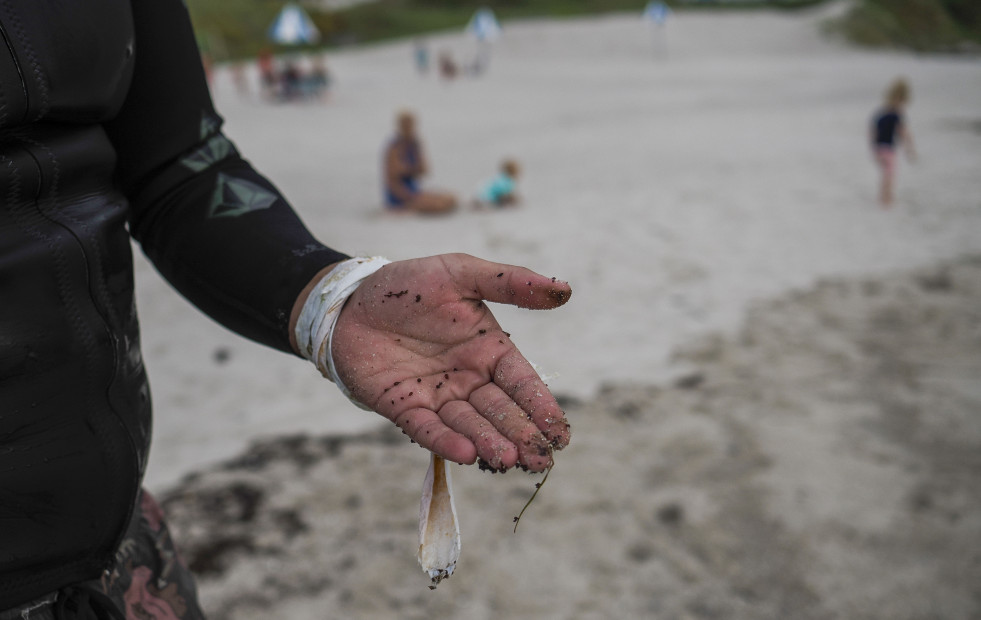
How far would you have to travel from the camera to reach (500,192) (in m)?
8.20

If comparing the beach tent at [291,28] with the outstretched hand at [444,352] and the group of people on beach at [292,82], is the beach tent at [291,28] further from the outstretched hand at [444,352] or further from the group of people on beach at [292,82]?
the outstretched hand at [444,352]

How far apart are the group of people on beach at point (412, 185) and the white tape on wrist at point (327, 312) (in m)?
7.04

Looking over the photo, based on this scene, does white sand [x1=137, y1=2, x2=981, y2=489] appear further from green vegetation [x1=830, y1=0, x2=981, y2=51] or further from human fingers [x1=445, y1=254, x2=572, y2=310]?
green vegetation [x1=830, y1=0, x2=981, y2=51]

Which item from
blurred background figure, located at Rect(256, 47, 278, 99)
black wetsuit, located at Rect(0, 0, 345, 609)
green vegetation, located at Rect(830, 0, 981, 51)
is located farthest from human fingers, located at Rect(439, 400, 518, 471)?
blurred background figure, located at Rect(256, 47, 278, 99)

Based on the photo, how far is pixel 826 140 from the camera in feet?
39.5

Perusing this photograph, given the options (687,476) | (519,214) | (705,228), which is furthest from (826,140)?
(687,476)

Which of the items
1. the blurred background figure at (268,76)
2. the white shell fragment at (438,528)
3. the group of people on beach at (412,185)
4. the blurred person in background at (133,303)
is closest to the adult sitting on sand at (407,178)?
the group of people on beach at (412,185)

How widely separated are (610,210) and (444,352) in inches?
280

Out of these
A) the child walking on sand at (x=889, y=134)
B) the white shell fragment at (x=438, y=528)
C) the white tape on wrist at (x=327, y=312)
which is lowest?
the child walking on sand at (x=889, y=134)

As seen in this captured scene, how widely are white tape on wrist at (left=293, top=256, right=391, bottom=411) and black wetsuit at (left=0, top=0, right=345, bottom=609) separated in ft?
0.13

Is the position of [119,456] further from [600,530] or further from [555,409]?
[600,530]

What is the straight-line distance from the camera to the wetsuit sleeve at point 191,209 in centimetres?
118

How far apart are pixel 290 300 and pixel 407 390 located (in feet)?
0.92

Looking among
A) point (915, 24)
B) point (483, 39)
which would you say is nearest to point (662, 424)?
point (915, 24)
